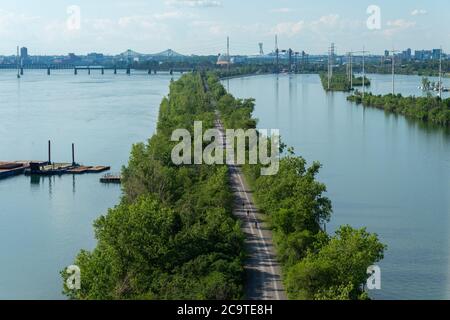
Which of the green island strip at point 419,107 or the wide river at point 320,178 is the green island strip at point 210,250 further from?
the green island strip at point 419,107

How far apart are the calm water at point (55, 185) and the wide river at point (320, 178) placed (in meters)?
0.01

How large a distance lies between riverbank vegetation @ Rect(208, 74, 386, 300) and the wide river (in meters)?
0.56

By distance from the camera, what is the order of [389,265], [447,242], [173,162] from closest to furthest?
[389,265] < [447,242] < [173,162]

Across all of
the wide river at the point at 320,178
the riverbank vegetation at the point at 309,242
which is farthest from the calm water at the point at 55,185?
the riverbank vegetation at the point at 309,242

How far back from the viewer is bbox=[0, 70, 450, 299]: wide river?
5.12 metres

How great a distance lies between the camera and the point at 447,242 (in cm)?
564

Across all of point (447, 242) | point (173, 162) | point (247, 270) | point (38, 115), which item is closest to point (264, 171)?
point (173, 162)

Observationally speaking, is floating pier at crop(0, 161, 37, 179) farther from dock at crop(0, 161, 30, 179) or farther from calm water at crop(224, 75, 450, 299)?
calm water at crop(224, 75, 450, 299)

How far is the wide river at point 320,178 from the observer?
16.8 feet
